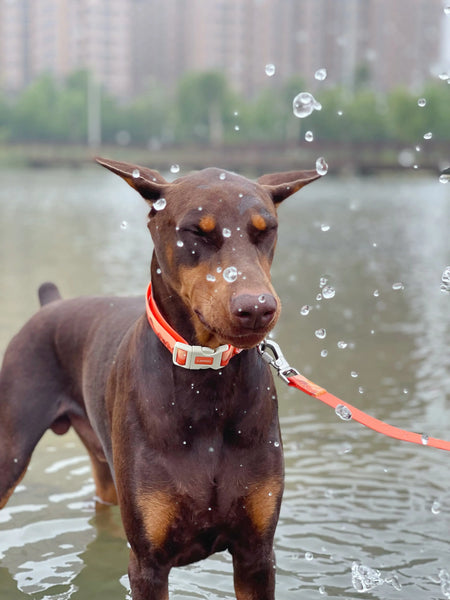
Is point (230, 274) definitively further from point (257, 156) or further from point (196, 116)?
point (196, 116)

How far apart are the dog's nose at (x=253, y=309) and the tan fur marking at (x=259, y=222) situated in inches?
12.1

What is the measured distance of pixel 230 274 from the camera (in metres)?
2.64

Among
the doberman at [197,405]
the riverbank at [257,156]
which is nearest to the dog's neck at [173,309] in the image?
the doberman at [197,405]

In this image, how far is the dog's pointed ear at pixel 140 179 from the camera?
2965 millimetres

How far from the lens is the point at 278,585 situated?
4172 millimetres

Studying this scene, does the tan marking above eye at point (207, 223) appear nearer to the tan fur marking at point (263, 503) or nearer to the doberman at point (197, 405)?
the doberman at point (197, 405)

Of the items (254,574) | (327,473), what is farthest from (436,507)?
(254,574)

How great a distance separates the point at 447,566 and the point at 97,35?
14610cm

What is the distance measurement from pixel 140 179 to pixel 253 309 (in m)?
0.68

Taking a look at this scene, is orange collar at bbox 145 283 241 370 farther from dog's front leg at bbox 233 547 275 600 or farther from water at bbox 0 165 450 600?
water at bbox 0 165 450 600

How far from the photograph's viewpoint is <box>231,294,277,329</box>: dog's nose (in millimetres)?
2535

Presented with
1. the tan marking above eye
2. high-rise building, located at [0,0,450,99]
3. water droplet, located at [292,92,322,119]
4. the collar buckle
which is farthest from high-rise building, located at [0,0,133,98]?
the tan marking above eye

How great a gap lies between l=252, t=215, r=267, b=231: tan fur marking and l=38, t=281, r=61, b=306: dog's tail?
2056 millimetres

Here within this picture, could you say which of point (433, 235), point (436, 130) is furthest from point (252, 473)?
point (436, 130)
